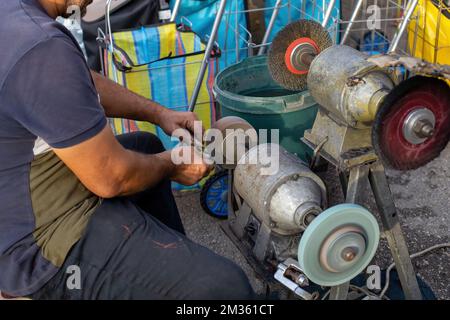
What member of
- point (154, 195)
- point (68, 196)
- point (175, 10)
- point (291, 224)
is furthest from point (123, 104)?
point (175, 10)

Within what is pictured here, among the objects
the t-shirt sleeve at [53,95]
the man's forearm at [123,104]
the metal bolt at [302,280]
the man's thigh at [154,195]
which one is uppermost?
the t-shirt sleeve at [53,95]

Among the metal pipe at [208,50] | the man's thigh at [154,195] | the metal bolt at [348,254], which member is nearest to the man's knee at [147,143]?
the man's thigh at [154,195]

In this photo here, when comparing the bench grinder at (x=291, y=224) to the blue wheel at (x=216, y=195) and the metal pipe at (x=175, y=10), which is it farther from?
the metal pipe at (x=175, y=10)

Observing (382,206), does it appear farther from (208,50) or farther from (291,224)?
(208,50)

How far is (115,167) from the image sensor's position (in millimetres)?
1539

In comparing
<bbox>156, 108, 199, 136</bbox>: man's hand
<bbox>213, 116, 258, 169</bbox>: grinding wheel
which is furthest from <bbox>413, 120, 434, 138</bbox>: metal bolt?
<bbox>156, 108, 199, 136</bbox>: man's hand

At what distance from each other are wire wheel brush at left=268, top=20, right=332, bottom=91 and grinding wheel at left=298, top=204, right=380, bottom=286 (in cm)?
68

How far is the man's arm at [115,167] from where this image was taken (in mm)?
1442

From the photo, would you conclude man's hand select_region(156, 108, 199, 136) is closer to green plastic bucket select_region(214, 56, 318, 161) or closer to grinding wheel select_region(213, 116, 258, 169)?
grinding wheel select_region(213, 116, 258, 169)

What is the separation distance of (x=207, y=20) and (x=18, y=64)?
7.45 feet

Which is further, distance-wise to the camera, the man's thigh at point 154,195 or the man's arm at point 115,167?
the man's thigh at point 154,195

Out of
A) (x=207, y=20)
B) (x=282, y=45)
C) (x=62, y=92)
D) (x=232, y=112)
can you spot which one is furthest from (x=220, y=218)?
(x=62, y=92)

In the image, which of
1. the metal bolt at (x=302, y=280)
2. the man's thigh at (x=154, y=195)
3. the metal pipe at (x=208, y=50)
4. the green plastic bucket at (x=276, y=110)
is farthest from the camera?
the metal pipe at (x=208, y=50)

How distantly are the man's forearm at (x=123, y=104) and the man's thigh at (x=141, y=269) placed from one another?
61cm
